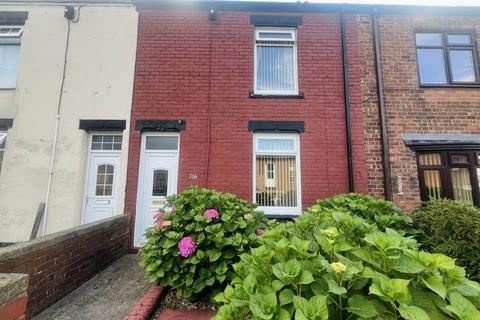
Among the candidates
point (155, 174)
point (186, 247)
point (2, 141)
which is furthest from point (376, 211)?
point (2, 141)

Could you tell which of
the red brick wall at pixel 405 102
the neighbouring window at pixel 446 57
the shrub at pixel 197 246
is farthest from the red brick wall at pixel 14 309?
the neighbouring window at pixel 446 57

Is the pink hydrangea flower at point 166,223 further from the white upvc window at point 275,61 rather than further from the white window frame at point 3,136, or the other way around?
the white window frame at point 3,136

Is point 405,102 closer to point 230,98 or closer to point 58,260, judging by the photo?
point 230,98

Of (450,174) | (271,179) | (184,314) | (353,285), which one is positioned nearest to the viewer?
(353,285)

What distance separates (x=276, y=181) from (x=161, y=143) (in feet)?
9.65

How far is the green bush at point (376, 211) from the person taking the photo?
3.39 metres

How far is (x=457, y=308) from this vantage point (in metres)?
1.06

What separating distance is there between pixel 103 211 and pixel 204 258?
3.88 m

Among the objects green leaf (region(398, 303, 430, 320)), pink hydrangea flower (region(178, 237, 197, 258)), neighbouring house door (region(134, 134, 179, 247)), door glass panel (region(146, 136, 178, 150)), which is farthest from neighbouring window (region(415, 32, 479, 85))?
green leaf (region(398, 303, 430, 320))

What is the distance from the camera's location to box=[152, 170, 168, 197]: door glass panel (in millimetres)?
6188

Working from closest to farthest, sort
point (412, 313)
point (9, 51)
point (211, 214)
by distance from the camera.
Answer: point (412, 313) < point (211, 214) < point (9, 51)

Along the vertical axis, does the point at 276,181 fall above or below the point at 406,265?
above

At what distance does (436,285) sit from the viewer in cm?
114

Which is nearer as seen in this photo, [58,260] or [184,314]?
[184,314]
